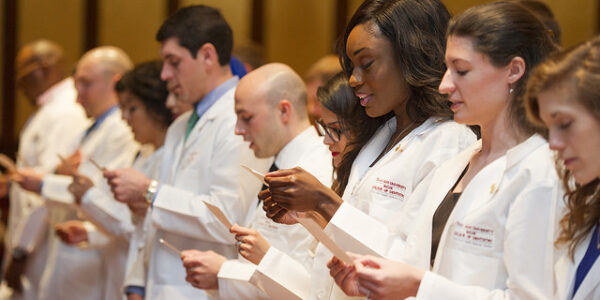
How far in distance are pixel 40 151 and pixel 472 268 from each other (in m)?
4.12

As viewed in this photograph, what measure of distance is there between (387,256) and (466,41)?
563mm

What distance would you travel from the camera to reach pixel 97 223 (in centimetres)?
401

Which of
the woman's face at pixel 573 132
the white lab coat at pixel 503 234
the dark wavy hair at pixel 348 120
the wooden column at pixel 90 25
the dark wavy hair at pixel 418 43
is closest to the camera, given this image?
the woman's face at pixel 573 132

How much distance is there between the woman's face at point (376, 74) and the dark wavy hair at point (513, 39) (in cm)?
39

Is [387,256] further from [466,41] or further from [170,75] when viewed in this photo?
[170,75]

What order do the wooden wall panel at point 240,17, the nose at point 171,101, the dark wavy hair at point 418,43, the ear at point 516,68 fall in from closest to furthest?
1. the ear at point 516,68
2. the dark wavy hair at point 418,43
3. the nose at point 171,101
4. the wooden wall panel at point 240,17

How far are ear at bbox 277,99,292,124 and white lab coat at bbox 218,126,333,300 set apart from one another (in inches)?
3.1

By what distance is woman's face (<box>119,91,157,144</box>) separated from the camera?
4.00 metres

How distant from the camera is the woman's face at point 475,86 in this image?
184 cm

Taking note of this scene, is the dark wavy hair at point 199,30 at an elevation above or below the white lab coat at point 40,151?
above

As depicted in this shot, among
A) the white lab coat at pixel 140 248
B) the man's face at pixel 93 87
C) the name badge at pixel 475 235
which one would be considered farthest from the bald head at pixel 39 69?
the name badge at pixel 475 235

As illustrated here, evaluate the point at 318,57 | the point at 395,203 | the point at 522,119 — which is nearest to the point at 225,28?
the point at 395,203

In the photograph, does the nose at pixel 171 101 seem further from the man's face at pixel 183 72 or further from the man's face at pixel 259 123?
the man's face at pixel 259 123

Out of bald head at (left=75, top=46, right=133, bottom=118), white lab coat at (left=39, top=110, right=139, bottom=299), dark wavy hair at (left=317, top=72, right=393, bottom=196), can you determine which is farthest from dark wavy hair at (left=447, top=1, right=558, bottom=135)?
bald head at (left=75, top=46, right=133, bottom=118)
